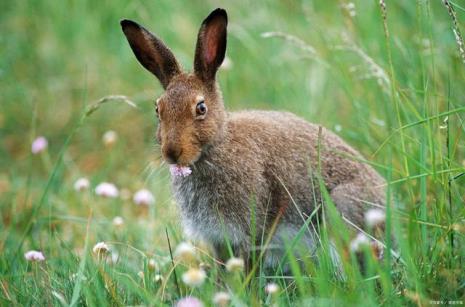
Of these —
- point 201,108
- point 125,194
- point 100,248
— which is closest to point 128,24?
point 201,108

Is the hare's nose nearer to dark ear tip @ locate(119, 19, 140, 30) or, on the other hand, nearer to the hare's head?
the hare's head

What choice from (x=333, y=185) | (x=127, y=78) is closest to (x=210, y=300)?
(x=333, y=185)

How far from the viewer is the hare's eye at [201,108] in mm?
4250

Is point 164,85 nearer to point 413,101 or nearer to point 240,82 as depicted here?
point 413,101

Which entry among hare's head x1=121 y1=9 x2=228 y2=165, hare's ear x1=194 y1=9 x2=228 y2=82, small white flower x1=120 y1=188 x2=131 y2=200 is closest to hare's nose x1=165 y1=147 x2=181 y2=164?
hare's head x1=121 y1=9 x2=228 y2=165

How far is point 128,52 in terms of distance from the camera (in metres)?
7.58

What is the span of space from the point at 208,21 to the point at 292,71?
2597 mm

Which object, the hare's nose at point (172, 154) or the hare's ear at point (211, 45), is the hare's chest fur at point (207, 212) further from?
the hare's ear at point (211, 45)

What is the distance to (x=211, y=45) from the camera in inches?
174

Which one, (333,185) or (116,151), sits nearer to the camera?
(333,185)

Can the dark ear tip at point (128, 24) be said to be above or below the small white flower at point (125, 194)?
above

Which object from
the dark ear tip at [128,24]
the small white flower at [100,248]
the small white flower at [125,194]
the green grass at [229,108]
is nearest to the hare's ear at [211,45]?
the dark ear tip at [128,24]

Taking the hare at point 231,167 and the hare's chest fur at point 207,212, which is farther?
Result: the hare's chest fur at point 207,212

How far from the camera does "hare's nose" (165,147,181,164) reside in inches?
157
